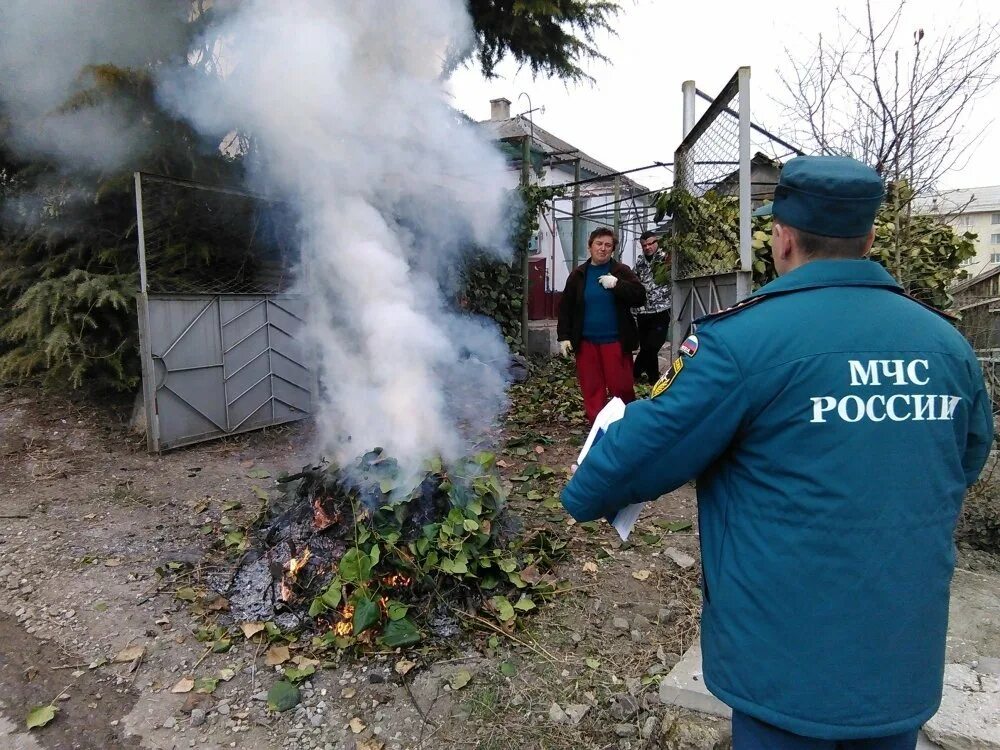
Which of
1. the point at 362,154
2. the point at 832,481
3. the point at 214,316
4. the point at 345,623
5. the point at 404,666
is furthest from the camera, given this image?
the point at 214,316

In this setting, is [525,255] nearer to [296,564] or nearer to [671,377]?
[296,564]

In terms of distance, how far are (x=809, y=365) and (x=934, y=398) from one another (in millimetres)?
271

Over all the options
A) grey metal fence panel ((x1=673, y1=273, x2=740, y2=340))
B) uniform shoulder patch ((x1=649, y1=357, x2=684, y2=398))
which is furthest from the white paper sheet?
grey metal fence panel ((x1=673, y1=273, x2=740, y2=340))

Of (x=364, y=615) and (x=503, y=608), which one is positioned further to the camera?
(x=503, y=608)

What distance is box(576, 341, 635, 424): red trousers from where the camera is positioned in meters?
5.73

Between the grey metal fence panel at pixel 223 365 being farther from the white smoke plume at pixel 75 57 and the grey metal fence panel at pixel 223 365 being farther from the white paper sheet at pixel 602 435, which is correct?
the white paper sheet at pixel 602 435

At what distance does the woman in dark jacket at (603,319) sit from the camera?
5.63 meters

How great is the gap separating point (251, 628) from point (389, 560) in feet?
2.47

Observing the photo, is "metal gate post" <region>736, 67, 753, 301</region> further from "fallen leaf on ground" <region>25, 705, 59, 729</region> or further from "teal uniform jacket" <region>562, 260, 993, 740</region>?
"fallen leaf on ground" <region>25, 705, 59, 729</region>

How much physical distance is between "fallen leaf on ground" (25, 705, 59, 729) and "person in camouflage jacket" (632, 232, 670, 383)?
225 inches

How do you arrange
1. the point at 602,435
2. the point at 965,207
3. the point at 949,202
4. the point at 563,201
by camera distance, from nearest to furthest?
the point at 602,435 → the point at 965,207 → the point at 949,202 → the point at 563,201

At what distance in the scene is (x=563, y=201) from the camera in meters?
17.2

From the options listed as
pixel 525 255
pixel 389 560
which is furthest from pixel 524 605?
pixel 525 255

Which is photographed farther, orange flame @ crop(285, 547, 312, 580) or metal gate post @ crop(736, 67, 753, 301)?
metal gate post @ crop(736, 67, 753, 301)
